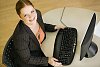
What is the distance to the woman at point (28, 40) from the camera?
174 cm

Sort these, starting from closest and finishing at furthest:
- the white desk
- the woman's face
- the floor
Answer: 1. the woman's face
2. the white desk
3. the floor

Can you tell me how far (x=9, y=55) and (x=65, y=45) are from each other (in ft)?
1.53

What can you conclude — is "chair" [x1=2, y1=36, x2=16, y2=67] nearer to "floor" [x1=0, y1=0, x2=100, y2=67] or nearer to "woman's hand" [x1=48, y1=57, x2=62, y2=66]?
"woman's hand" [x1=48, y1=57, x2=62, y2=66]

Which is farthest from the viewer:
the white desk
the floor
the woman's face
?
the floor

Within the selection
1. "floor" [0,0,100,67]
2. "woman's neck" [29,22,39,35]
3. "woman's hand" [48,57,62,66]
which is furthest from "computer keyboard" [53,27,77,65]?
"floor" [0,0,100,67]

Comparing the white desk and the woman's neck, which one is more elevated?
the woman's neck

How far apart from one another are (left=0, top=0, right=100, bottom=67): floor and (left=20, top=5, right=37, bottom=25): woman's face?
164 centimetres

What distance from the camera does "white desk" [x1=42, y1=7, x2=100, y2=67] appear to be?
6.02 feet

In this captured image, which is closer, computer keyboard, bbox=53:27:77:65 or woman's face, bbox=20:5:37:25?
woman's face, bbox=20:5:37:25

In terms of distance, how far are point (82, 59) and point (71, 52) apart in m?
0.10

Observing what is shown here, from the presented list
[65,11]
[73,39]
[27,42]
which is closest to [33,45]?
[27,42]

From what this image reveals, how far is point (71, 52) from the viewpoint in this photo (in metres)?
1.88

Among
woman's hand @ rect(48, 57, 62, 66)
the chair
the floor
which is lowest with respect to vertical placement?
the floor

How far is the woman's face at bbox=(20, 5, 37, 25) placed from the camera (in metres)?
1.73
